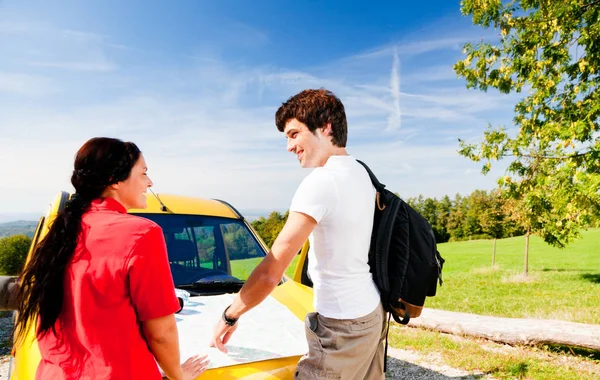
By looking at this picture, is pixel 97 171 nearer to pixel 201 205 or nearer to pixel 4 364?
pixel 201 205

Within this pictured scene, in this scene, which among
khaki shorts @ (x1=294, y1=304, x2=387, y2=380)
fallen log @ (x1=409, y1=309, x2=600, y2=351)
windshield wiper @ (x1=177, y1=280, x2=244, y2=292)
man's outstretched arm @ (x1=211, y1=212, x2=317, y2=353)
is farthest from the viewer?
fallen log @ (x1=409, y1=309, x2=600, y2=351)

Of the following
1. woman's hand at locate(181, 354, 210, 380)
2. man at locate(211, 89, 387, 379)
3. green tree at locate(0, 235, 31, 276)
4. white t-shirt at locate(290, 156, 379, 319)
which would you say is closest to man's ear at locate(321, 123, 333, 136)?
man at locate(211, 89, 387, 379)

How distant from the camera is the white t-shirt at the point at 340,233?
1.99 meters

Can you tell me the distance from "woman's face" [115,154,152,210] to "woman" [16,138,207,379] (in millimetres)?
16

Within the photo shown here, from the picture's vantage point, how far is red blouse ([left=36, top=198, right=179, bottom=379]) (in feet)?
5.17

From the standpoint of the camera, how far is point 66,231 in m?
1.62

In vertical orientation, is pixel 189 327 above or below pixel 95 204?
below

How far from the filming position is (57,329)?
1.67 m

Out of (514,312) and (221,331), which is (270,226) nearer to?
(514,312)

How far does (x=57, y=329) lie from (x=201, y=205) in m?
2.86

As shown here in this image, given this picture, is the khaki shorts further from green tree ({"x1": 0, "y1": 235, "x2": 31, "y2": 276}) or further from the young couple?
green tree ({"x1": 0, "y1": 235, "x2": 31, "y2": 276})

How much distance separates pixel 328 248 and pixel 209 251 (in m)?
2.64

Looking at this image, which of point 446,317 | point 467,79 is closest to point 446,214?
point 467,79

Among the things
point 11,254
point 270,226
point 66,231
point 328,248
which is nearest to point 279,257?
point 328,248
